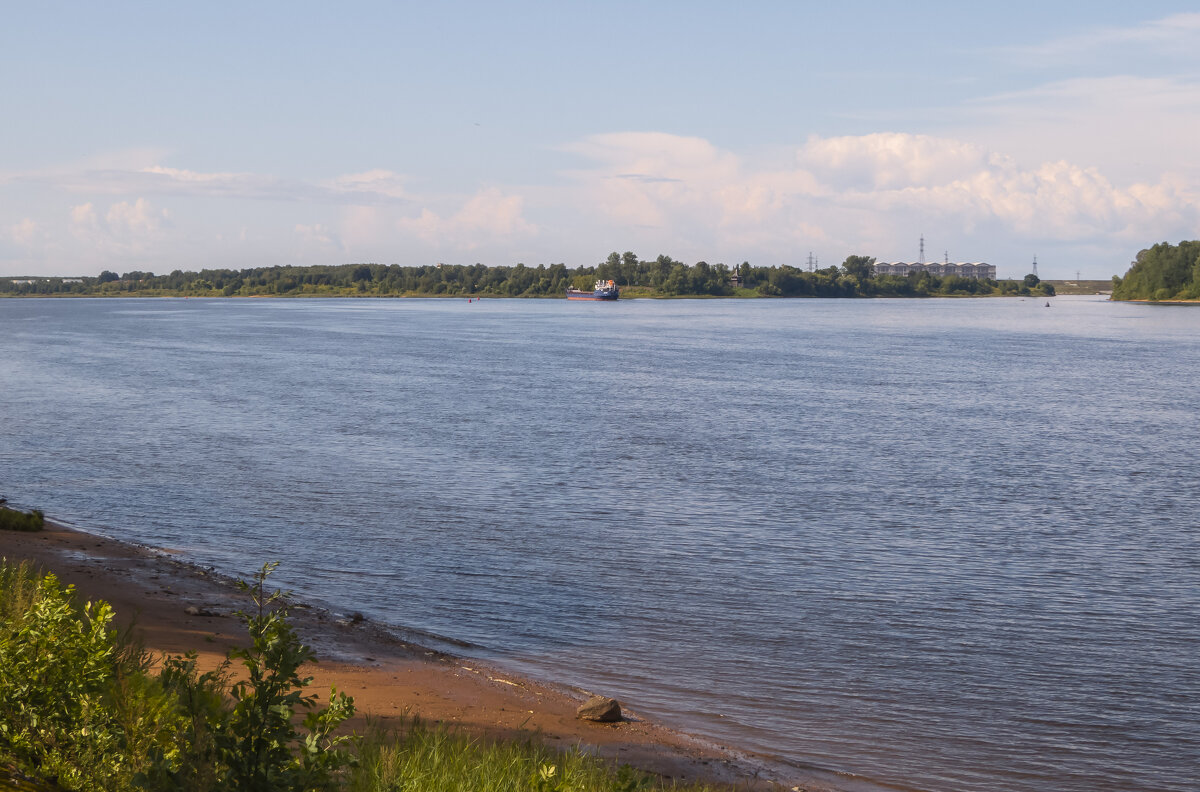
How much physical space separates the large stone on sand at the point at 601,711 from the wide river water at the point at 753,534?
932 mm

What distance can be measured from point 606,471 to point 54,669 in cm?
2555

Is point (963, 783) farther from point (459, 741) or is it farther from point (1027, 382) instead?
point (1027, 382)

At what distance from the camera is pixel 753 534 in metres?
22.6

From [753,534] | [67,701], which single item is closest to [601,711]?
[67,701]

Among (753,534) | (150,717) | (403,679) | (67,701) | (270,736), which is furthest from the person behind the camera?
(753,534)

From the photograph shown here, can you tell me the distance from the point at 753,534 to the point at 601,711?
11.0 m

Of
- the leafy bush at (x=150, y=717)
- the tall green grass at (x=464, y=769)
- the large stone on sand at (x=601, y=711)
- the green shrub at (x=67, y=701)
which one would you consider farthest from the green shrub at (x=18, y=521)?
the green shrub at (x=67, y=701)

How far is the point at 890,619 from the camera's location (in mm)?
16906

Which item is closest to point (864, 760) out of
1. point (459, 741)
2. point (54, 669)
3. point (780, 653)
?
point (780, 653)

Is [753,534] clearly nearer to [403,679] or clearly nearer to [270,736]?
[403,679]

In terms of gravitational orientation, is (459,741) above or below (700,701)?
above

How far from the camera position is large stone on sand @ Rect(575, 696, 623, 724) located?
12203mm

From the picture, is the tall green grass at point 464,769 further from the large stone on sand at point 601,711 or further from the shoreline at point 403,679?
the large stone on sand at point 601,711

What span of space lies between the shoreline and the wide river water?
75 cm
